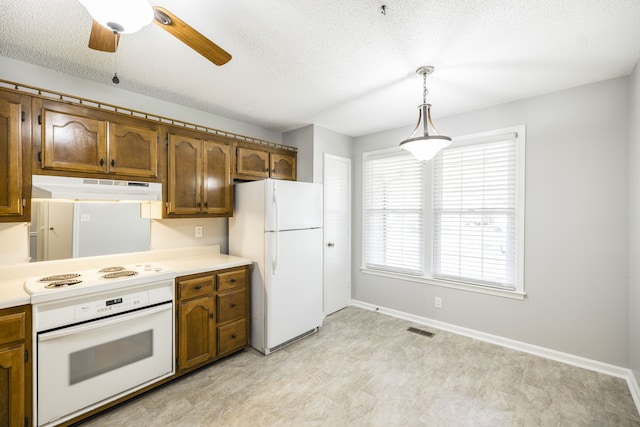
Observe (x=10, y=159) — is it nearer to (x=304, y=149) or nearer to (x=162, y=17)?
(x=162, y=17)

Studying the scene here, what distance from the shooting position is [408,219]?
3760mm

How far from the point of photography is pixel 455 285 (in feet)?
11.0

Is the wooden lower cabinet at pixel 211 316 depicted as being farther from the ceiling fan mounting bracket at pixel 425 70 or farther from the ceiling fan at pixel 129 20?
the ceiling fan mounting bracket at pixel 425 70

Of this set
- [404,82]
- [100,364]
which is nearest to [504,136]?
[404,82]

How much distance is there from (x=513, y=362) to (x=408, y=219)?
182 cm

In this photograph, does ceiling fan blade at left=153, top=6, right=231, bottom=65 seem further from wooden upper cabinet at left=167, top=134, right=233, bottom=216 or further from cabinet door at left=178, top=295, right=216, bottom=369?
cabinet door at left=178, top=295, right=216, bottom=369

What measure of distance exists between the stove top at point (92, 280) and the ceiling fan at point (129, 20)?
4.85 ft

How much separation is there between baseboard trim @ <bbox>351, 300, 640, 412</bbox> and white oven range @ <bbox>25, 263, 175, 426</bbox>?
2771mm

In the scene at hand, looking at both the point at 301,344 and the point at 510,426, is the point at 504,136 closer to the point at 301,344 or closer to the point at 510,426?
the point at 510,426

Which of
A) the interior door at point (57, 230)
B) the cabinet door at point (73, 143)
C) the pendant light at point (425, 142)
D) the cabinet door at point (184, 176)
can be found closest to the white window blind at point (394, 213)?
the pendant light at point (425, 142)

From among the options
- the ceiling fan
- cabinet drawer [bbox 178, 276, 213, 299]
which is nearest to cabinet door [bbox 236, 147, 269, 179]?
cabinet drawer [bbox 178, 276, 213, 299]

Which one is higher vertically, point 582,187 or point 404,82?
point 404,82

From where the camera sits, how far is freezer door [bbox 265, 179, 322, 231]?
2.85 meters

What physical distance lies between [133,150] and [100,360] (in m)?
1.62
